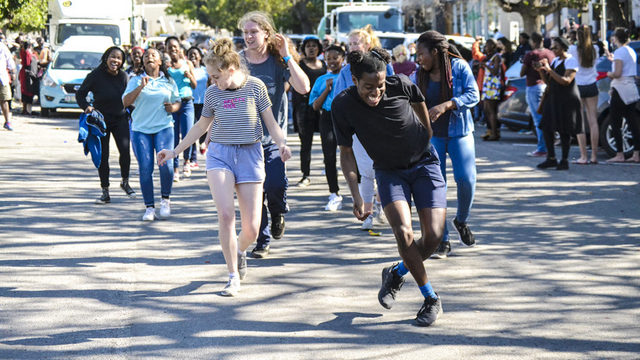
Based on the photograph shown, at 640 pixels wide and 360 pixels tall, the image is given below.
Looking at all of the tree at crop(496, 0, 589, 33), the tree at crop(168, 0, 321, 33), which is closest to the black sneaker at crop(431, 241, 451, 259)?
the tree at crop(496, 0, 589, 33)

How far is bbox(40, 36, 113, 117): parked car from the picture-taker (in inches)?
917

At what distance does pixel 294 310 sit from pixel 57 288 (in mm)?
1791

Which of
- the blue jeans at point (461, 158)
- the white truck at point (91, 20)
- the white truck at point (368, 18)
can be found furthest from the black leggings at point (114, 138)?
the white truck at point (368, 18)

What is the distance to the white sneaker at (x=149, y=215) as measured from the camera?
9.73 meters

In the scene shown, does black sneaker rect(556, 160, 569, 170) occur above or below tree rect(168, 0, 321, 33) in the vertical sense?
below

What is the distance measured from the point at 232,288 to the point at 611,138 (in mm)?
9084

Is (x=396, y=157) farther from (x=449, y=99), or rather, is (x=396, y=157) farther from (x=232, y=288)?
(x=449, y=99)

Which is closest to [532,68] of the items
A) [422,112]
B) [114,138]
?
[114,138]

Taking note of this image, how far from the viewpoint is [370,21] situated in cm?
3275

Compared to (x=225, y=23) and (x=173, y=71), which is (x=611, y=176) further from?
(x=225, y=23)

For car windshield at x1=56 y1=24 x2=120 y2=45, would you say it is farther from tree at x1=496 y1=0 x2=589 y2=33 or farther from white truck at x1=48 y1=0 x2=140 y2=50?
tree at x1=496 y1=0 x2=589 y2=33

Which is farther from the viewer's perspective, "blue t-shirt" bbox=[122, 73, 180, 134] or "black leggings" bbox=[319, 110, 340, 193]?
"black leggings" bbox=[319, 110, 340, 193]

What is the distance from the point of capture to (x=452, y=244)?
27.6ft

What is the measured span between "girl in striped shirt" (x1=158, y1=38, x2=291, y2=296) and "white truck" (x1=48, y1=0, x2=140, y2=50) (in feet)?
74.9
